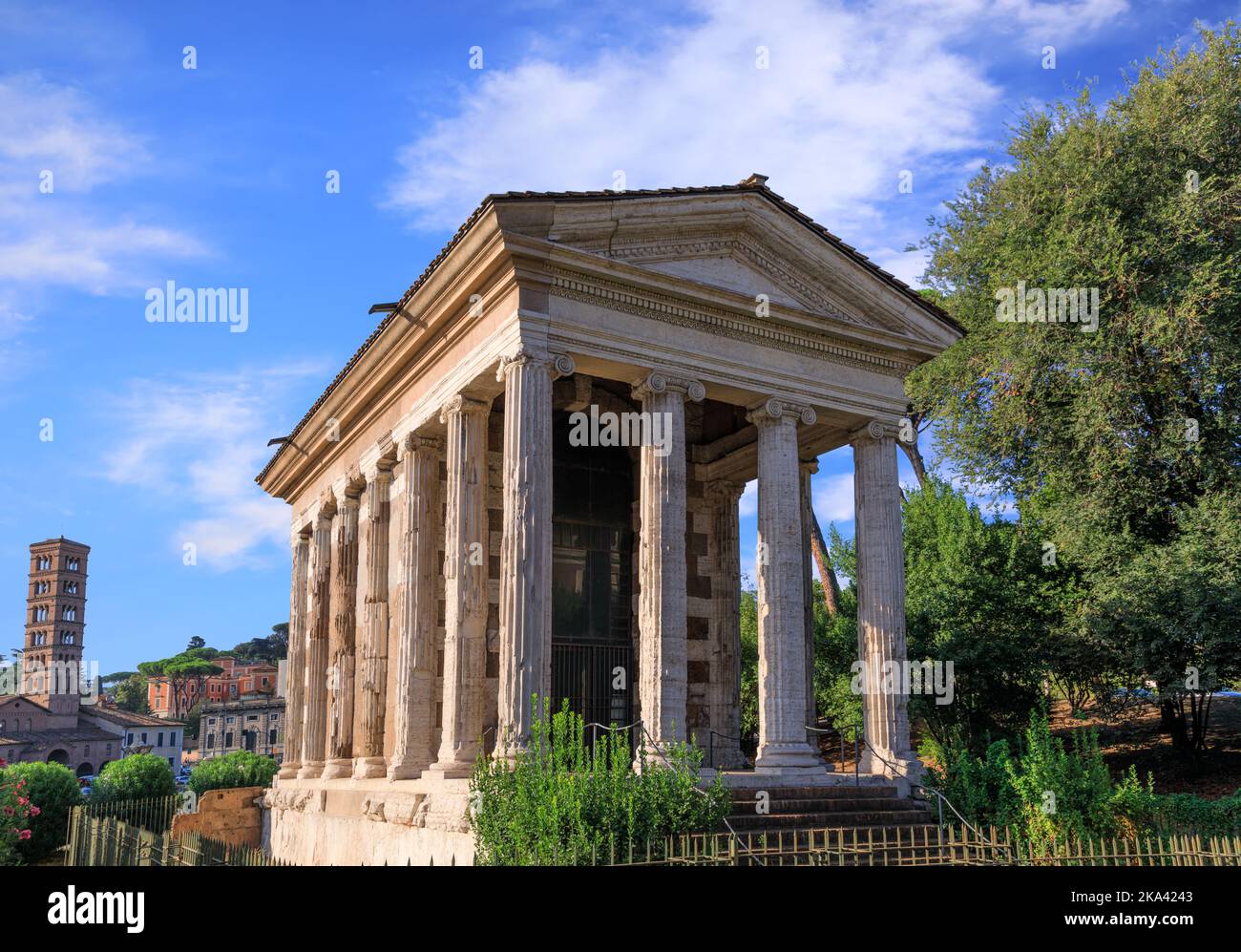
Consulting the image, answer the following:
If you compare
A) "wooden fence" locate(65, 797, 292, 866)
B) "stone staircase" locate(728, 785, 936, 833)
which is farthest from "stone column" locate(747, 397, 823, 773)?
"wooden fence" locate(65, 797, 292, 866)

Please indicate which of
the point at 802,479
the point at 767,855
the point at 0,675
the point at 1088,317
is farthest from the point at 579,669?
the point at 0,675

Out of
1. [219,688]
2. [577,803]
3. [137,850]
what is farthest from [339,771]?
[219,688]

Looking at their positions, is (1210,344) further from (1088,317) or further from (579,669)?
(579,669)

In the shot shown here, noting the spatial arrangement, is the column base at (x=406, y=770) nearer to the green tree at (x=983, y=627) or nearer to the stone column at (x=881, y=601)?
the stone column at (x=881, y=601)

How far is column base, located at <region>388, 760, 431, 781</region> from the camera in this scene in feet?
53.2

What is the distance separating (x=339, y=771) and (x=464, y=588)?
278 inches

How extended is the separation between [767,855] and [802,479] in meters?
9.67

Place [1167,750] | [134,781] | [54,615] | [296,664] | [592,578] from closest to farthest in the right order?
[592,578] < [1167,750] < [296,664] < [134,781] < [54,615]

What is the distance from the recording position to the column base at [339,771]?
19953mm

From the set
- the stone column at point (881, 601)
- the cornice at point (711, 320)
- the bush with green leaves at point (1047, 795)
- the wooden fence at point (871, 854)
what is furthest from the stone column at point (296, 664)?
the bush with green leaves at point (1047, 795)

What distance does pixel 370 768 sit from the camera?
59.6ft

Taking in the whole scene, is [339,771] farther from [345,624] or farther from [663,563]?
[663,563]

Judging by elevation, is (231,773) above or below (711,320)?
below

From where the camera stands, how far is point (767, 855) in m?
11.4
